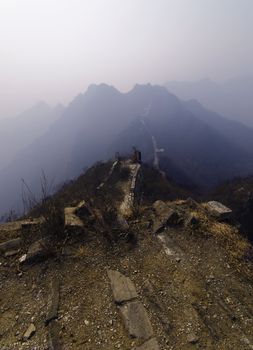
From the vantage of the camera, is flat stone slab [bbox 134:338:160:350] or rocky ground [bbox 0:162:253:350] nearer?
flat stone slab [bbox 134:338:160:350]

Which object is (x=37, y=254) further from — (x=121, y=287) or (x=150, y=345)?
(x=150, y=345)

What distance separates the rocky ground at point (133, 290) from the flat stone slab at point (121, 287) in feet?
0.08

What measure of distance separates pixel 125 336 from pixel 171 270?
90.8 inches

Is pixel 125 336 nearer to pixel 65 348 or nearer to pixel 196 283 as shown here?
pixel 65 348

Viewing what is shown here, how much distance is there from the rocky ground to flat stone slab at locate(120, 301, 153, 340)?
0.02 m

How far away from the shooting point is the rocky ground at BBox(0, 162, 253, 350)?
574 cm

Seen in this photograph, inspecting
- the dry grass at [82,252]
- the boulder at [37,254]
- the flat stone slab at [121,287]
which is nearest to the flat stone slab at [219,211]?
the flat stone slab at [121,287]

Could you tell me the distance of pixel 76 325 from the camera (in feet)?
19.8

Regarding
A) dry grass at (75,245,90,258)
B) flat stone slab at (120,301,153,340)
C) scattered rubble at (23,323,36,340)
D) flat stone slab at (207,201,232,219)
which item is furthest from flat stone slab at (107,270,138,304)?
flat stone slab at (207,201,232,219)

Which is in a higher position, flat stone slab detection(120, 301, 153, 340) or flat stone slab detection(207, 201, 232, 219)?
flat stone slab detection(120, 301, 153, 340)

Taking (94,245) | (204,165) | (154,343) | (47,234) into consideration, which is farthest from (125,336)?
(204,165)

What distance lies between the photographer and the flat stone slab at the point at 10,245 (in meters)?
8.48

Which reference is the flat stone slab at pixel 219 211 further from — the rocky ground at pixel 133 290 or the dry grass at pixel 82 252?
the dry grass at pixel 82 252

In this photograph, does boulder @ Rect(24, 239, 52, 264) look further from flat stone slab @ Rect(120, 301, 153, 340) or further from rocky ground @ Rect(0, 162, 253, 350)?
flat stone slab @ Rect(120, 301, 153, 340)
